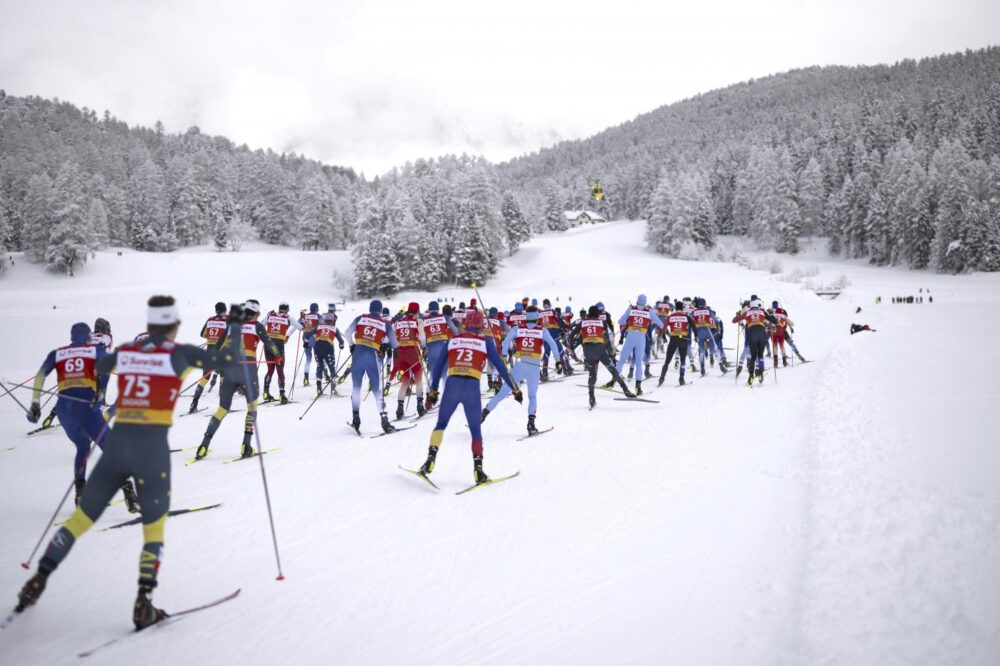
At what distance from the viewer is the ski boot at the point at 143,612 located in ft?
13.0

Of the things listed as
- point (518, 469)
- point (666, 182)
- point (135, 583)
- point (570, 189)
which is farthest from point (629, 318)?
point (570, 189)

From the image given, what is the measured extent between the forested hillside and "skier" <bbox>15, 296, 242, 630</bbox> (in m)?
69.2

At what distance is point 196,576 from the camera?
16.1 feet

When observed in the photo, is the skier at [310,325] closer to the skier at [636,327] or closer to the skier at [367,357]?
the skier at [367,357]

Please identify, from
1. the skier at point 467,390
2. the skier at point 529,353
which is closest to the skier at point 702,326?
the skier at point 529,353

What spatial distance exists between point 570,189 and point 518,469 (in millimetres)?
149730

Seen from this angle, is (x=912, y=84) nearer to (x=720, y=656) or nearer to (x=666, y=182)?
(x=666, y=182)

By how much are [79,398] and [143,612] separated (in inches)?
167

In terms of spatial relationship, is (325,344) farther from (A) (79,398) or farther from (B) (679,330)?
(B) (679,330)

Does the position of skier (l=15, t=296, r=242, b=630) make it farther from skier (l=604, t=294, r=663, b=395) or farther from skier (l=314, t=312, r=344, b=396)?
Result: skier (l=604, t=294, r=663, b=395)

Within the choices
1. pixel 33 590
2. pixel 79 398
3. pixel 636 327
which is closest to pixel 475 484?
pixel 33 590

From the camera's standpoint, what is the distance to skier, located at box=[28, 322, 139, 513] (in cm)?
671

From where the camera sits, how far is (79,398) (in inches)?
272

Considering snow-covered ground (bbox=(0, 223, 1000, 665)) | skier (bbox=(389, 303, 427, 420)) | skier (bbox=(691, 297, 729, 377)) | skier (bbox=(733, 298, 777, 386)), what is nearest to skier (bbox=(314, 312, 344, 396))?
skier (bbox=(389, 303, 427, 420))
